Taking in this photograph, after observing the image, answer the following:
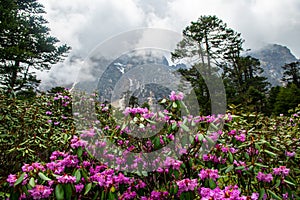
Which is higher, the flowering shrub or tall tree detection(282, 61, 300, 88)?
tall tree detection(282, 61, 300, 88)

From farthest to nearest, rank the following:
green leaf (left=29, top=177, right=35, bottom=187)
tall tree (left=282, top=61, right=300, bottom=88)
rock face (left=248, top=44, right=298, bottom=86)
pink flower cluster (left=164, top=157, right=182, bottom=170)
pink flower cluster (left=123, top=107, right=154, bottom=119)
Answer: rock face (left=248, top=44, right=298, bottom=86)
tall tree (left=282, top=61, right=300, bottom=88)
pink flower cluster (left=123, top=107, right=154, bottom=119)
pink flower cluster (left=164, top=157, right=182, bottom=170)
green leaf (left=29, top=177, right=35, bottom=187)

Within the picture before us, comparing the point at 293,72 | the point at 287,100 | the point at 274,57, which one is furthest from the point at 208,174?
the point at 274,57

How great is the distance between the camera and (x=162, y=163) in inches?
69.7

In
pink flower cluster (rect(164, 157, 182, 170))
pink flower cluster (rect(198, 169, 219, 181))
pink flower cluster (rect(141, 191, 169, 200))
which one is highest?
pink flower cluster (rect(164, 157, 182, 170))

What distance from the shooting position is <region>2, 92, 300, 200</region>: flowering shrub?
145 centimetres

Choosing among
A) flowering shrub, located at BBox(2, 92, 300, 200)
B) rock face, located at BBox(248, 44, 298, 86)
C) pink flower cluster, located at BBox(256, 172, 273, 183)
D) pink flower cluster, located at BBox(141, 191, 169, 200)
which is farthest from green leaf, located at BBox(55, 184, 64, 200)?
rock face, located at BBox(248, 44, 298, 86)

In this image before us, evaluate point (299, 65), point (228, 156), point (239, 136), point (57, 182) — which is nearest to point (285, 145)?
point (239, 136)

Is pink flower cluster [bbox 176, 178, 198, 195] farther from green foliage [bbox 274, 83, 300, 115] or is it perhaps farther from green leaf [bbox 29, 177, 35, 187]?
green foliage [bbox 274, 83, 300, 115]

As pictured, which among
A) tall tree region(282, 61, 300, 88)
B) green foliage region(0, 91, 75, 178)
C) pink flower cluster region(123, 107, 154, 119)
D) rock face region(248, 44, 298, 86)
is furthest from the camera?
rock face region(248, 44, 298, 86)

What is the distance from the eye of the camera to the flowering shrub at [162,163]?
1447 millimetres

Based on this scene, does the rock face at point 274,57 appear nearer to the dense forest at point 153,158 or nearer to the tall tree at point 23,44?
the tall tree at point 23,44

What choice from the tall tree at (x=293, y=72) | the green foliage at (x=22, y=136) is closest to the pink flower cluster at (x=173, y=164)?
the green foliage at (x=22, y=136)

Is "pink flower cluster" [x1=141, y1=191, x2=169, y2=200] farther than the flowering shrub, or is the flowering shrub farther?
"pink flower cluster" [x1=141, y1=191, x2=169, y2=200]

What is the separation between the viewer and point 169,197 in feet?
5.46
